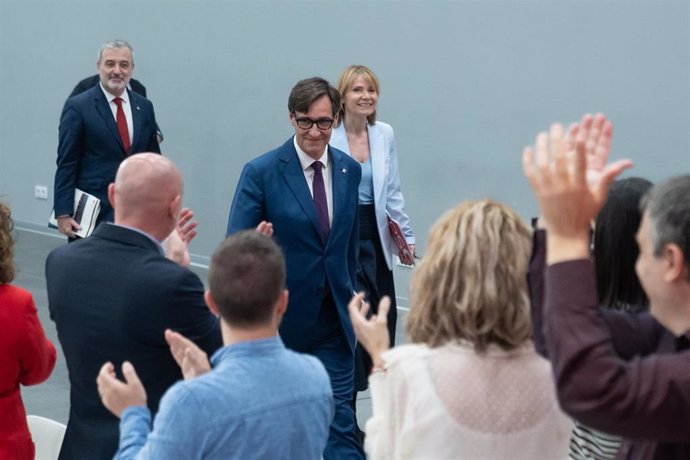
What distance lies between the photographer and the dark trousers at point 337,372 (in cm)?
532

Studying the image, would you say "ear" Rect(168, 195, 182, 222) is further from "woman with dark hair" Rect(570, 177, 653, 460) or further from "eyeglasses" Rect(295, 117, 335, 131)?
"eyeglasses" Rect(295, 117, 335, 131)

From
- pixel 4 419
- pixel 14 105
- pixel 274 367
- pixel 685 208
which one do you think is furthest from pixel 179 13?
pixel 685 208

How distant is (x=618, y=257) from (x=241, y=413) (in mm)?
971

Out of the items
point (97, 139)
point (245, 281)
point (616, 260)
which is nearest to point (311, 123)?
point (616, 260)

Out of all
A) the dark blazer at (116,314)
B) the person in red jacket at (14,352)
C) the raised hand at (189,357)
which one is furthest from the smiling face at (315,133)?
the raised hand at (189,357)

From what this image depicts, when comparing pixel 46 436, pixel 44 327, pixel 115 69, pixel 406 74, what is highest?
pixel 115 69

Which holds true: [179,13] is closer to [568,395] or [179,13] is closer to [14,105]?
[14,105]

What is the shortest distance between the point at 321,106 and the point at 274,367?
284 centimetres

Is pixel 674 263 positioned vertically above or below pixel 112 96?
above

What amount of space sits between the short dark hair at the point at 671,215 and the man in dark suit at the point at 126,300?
4.71 feet

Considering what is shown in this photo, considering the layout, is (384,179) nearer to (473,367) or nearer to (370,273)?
(370,273)

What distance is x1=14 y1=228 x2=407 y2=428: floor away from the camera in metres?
6.57

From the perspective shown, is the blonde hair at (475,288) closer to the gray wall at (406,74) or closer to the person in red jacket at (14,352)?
the person in red jacket at (14,352)

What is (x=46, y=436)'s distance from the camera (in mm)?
4020
